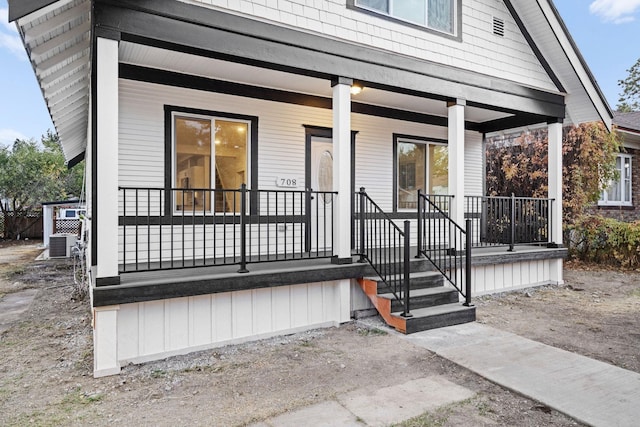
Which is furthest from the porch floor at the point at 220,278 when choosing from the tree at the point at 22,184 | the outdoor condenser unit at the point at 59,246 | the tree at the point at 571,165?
the tree at the point at 22,184

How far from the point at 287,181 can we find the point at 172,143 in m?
1.84

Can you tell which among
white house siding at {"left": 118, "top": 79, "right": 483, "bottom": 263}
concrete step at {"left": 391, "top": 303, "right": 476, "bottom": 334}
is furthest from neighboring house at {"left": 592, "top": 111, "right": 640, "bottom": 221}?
concrete step at {"left": 391, "top": 303, "right": 476, "bottom": 334}

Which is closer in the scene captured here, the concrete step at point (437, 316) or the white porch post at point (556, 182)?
the concrete step at point (437, 316)

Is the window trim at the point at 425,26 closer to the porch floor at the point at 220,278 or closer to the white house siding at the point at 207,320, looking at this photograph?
the porch floor at the point at 220,278

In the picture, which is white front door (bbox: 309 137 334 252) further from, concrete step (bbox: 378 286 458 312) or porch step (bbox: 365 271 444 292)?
concrete step (bbox: 378 286 458 312)

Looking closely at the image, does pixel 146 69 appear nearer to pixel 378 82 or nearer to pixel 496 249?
pixel 378 82

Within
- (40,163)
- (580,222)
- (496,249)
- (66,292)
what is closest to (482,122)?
(496,249)

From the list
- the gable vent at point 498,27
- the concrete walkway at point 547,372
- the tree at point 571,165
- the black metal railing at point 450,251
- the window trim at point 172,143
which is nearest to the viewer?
the concrete walkway at point 547,372

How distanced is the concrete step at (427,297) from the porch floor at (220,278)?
0.42 meters

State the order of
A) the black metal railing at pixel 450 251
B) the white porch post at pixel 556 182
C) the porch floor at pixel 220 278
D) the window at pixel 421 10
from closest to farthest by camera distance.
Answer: the porch floor at pixel 220 278 → the black metal railing at pixel 450 251 → the window at pixel 421 10 → the white porch post at pixel 556 182

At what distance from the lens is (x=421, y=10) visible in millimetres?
6289

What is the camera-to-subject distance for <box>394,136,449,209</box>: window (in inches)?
317

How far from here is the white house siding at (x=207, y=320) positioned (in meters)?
3.88

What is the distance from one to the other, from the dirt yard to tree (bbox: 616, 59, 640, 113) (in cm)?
3278
